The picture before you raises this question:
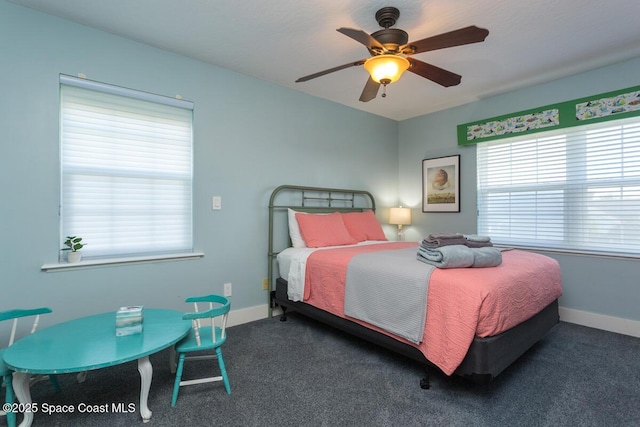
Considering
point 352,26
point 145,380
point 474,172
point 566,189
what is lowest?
point 145,380

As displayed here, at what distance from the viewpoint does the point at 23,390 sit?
4.81 feet

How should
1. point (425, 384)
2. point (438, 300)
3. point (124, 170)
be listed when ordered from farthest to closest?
point (124, 170)
point (425, 384)
point (438, 300)

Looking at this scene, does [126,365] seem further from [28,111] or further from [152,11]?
[152,11]

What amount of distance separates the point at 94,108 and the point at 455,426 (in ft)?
10.8

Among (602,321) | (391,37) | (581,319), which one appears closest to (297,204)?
(391,37)

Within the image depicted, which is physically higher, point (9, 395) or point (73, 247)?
point (73, 247)

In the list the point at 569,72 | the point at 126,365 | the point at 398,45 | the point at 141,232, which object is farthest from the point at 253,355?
the point at 569,72

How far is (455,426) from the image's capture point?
5.20 feet

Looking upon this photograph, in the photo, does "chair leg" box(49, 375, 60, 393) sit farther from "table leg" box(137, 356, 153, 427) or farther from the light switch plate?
the light switch plate

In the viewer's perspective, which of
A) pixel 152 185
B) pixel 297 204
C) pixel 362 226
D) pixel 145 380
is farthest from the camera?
pixel 362 226

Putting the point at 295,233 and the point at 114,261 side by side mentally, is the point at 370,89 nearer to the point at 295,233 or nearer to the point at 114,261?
the point at 295,233

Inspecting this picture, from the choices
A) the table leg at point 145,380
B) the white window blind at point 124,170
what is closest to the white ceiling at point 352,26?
the white window blind at point 124,170

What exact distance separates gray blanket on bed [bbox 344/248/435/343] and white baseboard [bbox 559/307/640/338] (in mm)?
2087

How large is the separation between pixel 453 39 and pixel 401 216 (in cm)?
283
